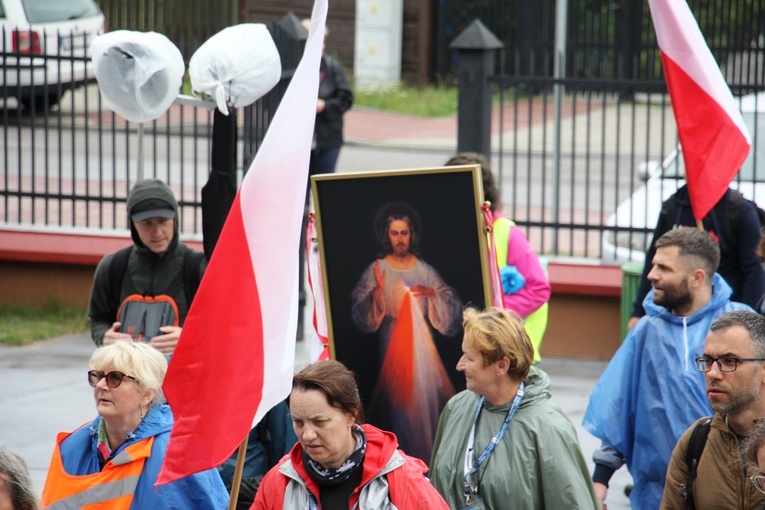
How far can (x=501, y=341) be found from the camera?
4.37 m

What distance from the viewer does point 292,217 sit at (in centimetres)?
426

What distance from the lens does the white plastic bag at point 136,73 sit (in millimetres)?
6121

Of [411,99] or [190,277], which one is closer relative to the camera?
[190,277]

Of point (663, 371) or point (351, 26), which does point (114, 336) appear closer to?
point (663, 371)

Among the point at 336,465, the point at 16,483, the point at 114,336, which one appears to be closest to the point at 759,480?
the point at 336,465

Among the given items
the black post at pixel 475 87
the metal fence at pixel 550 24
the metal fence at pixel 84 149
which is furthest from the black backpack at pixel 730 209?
the metal fence at pixel 550 24

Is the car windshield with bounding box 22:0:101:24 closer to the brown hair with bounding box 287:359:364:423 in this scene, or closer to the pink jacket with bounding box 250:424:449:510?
the brown hair with bounding box 287:359:364:423

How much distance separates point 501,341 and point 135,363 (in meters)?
1.26

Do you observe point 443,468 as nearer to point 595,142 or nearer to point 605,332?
point 605,332

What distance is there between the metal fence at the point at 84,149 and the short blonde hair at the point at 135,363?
1885 millimetres

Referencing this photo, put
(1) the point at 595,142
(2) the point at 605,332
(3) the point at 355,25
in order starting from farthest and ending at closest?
(3) the point at 355,25
(1) the point at 595,142
(2) the point at 605,332

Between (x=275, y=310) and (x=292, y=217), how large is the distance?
32 cm

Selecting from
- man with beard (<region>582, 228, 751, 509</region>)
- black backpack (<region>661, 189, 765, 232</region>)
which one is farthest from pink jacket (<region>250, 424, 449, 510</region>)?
black backpack (<region>661, 189, 765, 232</region>)

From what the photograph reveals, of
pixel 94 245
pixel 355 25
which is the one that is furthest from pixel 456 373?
pixel 355 25
